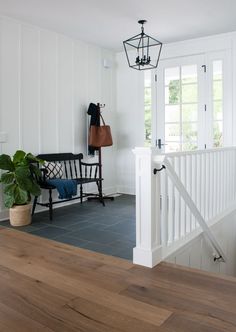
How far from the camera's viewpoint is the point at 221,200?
410 cm

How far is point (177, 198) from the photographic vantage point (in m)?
3.02

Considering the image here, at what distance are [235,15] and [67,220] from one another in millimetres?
3387

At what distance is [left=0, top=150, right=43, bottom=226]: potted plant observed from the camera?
370cm

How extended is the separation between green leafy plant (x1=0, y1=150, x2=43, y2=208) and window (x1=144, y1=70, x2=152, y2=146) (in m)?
2.59

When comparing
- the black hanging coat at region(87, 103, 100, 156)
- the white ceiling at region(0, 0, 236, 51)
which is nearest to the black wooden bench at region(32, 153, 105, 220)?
the black hanging coat at region(87, 103, 100, 156)

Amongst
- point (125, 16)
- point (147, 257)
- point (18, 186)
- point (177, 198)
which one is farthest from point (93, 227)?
point (125, 16)

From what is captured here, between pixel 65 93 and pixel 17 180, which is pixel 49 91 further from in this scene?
pixel 17 180

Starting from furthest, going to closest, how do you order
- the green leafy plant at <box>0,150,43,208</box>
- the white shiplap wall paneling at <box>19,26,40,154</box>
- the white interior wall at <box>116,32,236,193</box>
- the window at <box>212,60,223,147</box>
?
the white interior wall at <box>116,32,236,193</box> → the window at <box>212,60,223,147</box> → the white shiplap wall paneling at <box>19,26,40,154</box> → the green leafy plant at <box>0,150,43,208</box>

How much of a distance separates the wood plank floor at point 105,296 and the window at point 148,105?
3376mm

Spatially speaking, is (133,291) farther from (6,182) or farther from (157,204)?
(6,182)

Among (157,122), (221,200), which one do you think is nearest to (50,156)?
(157,122)

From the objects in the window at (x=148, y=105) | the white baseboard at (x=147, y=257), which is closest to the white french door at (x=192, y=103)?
the window at (x=148, y=105)

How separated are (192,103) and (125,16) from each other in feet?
6.10

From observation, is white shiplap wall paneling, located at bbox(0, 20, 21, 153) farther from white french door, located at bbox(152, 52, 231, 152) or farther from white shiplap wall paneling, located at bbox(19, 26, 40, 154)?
white french door, located at bbox(152, 52, 231, 152)
